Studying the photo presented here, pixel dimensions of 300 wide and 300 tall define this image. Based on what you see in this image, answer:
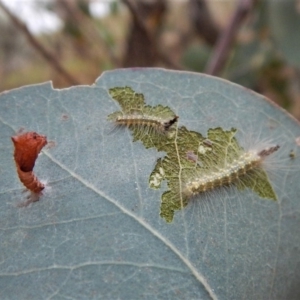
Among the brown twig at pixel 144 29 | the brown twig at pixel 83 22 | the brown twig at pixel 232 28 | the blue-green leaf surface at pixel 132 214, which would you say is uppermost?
the brown twig at pixel 83 22

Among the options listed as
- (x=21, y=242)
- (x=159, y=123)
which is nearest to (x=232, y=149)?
(x=159, y=123)

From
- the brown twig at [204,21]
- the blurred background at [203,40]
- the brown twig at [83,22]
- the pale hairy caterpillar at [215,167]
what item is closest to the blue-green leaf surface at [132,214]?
the pale hairy caterpillar at [215,167]

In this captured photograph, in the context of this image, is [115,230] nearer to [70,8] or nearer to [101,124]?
[101,124]

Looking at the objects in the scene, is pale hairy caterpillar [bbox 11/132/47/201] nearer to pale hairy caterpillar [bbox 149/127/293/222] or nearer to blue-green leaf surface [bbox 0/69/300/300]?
blue-green leaf surface [bbox 0/69/300/300]

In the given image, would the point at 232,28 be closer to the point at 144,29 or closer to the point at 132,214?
the point at 144,29

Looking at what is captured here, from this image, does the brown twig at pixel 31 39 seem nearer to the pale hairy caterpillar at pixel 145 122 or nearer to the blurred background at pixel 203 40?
the blurred background at pixel 203 40

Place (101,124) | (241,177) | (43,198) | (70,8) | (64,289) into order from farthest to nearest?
(70,8) → (241,177) → (101,124) → (43,198) → (64,289)

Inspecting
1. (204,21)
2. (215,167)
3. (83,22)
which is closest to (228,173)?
(215,167)
